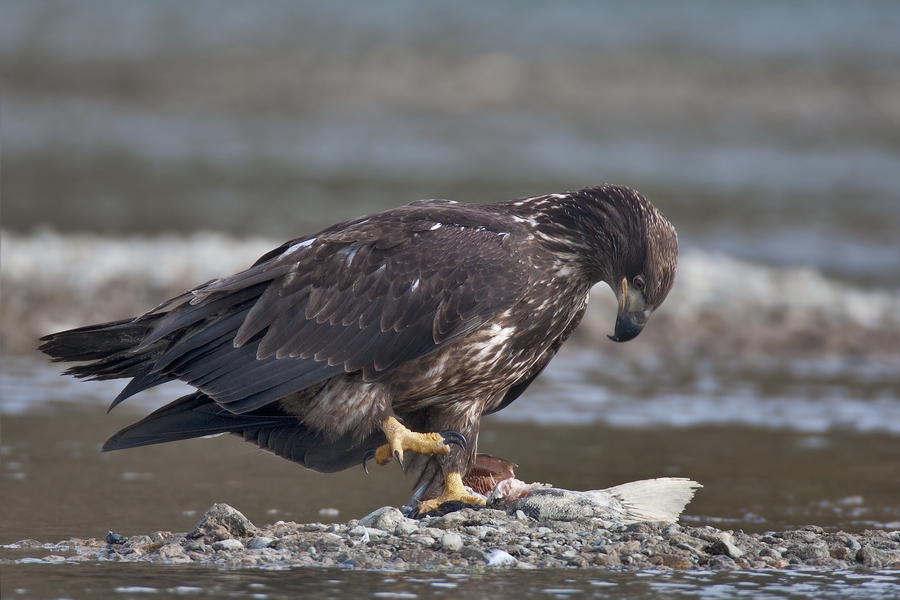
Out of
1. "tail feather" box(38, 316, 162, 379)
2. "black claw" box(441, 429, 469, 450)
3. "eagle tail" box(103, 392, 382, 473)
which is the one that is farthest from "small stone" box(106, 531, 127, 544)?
"black claw" box(441, 429, 469, 450)

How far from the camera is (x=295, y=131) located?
25.7 metres

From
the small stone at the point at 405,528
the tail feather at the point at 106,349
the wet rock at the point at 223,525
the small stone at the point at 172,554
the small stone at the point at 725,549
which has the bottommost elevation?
the small stone at the point at 172,554

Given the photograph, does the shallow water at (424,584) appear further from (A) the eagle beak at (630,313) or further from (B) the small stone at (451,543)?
(A) the eagle beak at (630,313)

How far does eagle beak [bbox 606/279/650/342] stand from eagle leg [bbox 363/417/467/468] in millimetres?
948

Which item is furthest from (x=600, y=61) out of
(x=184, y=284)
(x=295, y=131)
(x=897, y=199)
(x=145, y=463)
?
(x=145, y=463)

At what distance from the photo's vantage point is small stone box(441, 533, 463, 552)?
5.11 metres

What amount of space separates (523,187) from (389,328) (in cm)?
1512

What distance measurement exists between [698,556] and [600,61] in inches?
975

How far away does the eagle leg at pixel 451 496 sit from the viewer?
5.91m

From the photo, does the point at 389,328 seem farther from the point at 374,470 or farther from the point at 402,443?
the point at 374,470

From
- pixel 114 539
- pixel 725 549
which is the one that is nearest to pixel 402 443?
pixel 114 539

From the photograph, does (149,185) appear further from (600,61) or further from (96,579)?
(96,579)

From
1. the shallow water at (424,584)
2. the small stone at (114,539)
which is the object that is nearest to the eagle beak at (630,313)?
the shallow water at (424,584)

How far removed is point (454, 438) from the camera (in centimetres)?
590
